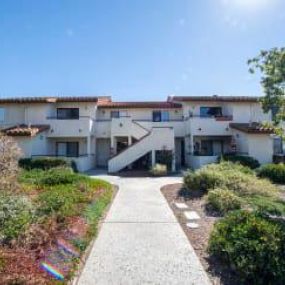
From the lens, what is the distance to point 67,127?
26.1 meters

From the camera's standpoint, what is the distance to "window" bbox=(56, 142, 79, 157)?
28.3 meters

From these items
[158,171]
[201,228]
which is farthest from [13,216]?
[158,171]

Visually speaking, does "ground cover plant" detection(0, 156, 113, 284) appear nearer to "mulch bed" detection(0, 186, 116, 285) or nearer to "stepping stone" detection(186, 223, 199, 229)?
"mulch bed" detection(0, 186, 116, 285)

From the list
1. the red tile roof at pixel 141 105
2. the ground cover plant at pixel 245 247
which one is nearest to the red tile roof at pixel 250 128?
the red tile roof at pixel 141 105

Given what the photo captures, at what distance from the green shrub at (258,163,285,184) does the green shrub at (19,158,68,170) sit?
13.1 metres

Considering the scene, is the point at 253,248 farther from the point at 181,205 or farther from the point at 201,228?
the point at 181,205

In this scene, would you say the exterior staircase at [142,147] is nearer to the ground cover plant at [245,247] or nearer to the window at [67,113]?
the window at [67,113]

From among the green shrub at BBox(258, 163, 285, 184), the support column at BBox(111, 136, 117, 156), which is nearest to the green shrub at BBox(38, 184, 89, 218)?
the green shrub at BBox(258, 163, 285, 184)

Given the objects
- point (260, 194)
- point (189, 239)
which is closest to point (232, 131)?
point (260, 194)

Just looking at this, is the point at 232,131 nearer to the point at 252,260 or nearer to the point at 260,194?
the point at 260,194

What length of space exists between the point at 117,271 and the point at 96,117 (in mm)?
23494

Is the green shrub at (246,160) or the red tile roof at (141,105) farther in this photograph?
the red tile roof at (141,105)

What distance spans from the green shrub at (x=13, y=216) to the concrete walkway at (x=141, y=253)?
1821 mm

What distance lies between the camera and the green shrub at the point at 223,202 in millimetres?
10531
